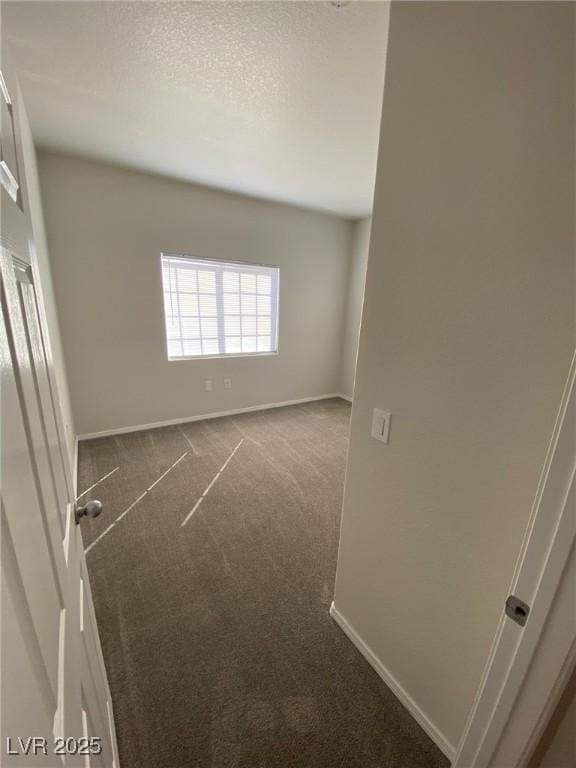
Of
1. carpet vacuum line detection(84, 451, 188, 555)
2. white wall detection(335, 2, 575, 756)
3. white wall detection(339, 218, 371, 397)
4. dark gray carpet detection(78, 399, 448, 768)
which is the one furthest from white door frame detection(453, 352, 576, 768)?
white wall detection(339, 218, 371, 397)

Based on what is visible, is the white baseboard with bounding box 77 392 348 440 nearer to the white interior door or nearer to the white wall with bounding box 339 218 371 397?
the white wall with bounding box 339 218 371 397

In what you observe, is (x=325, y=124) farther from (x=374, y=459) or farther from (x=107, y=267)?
(x=107, y=267)

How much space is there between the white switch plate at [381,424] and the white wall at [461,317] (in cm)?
3

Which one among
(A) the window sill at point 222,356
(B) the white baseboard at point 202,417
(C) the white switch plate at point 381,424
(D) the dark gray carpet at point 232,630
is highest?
(C) the white switch plate at point 381,424

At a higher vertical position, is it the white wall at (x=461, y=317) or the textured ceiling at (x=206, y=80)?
the textured ceiling at (x=206, y=80)

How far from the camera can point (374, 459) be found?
118 centimetres

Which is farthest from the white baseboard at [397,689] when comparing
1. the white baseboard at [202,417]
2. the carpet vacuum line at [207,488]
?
the white baseboard at [202,417]

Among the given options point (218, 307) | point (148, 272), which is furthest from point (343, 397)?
point (148, 272)

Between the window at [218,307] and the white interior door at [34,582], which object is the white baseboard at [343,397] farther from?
the white interior door at [34,582]

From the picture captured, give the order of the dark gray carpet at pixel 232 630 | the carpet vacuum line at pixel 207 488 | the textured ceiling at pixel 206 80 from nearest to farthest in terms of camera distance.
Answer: the dark gray carpet at pixel 232 630, the textured ceiling at pixel 206 80, the carpet vacuum line at pixel 207 488

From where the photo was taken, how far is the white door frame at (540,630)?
0.55 m

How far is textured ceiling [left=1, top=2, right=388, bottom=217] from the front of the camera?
47.1 inches

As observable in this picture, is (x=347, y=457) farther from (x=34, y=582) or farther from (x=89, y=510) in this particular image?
(x=34, y=582)

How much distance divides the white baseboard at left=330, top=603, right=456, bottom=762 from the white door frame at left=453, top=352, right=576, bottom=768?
48 centimetres
